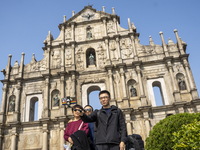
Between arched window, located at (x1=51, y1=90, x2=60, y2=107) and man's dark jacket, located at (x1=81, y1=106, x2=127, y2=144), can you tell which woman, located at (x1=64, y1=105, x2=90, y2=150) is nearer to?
man's dark jacket, located at (x1=81, y1=106, x2=127, y2=144)

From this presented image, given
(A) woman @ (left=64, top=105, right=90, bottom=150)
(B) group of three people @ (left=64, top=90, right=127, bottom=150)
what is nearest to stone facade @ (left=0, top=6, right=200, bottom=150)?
(A) woman @ (left=64, top=105, right=90, bottom=150)

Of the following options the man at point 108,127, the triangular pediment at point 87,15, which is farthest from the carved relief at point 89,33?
the man at point 108,127

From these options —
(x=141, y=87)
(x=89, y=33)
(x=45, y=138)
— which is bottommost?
(x=45, y=138)

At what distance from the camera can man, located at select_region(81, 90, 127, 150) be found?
3990 mm

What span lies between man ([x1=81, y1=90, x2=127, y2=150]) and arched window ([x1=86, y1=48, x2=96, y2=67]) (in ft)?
53.8

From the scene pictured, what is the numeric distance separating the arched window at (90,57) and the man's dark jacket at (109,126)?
16.4 meters

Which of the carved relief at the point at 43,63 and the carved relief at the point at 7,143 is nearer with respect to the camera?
the carved relief at the point at 7,143

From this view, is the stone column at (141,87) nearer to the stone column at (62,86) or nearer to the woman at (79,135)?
the stone column at (62,86)

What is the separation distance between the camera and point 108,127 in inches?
164

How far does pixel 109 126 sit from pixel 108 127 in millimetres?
27

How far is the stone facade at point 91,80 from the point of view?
17.0 meters

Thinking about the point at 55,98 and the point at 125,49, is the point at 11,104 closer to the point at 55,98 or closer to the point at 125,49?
the point at 55,98

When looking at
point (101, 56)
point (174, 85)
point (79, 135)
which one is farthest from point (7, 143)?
point (79, 135)

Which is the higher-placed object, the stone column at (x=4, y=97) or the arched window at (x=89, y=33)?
the arched window at (x=89, y=33)
